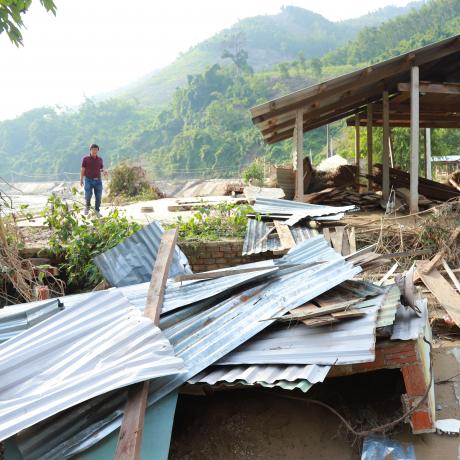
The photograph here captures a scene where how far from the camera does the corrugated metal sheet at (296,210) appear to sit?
7492 millimetres

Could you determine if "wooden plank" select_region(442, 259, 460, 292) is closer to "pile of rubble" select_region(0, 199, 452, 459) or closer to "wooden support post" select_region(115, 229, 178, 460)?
"pile of rubble" select_region(0, 199, 452, 459)

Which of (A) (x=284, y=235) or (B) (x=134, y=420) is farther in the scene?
(A) (x=284, y=235)

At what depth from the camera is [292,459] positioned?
3.49 m

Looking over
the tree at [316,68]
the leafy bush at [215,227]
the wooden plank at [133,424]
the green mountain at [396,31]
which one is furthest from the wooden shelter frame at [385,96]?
the green mountain at [396,31]

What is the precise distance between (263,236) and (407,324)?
3.52m

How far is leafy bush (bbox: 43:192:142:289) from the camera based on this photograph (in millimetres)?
6832

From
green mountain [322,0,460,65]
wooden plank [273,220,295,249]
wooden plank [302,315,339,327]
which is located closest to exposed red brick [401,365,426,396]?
wooden plank [302,315,339,327]

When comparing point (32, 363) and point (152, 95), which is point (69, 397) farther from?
point (152, 95)

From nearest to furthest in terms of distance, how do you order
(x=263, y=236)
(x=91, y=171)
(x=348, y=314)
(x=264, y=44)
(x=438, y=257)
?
(x=348, y=314) → (x=438, y=257) → (x=263, y=236) → (x=91, y=171) → (x=264, y=44)

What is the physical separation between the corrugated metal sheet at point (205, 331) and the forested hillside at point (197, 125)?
33.7 metres

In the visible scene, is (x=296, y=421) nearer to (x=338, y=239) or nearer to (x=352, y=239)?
(x=338, y=239)

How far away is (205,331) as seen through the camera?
146 inches

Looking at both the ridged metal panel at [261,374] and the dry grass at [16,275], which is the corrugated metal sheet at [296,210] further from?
the ridged metal panel at [261,374]

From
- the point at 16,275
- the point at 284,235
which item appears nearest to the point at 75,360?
the point at 16,275
